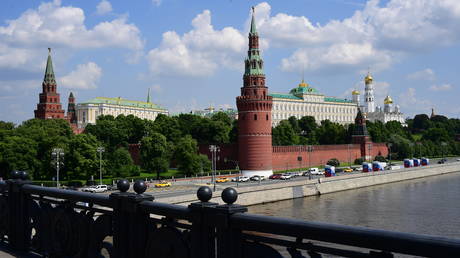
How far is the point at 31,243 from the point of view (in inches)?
277

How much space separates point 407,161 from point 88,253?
75.2m

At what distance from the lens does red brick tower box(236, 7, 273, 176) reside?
57.9 m

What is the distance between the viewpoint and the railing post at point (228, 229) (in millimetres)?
4051

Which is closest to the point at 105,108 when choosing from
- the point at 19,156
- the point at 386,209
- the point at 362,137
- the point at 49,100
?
the point at 49,100

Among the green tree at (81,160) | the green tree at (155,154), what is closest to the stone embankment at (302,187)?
the green tree at (81,160)

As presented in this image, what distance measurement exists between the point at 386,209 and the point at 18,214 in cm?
3186

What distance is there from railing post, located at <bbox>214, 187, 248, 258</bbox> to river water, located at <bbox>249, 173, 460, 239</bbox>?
22675mm

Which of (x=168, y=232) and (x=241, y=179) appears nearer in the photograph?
(x=168, y=232)

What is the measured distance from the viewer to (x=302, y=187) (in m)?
45.3

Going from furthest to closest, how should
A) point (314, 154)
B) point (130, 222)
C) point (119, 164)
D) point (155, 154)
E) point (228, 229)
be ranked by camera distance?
point (314, 154) → point (155, 154) → point (119, 164) → point (130, 222) → point (228, 229)

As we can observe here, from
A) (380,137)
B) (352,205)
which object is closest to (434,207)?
(352,205)

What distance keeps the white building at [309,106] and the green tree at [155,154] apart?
69.5 meters

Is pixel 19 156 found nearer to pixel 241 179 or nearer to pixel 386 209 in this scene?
pixel 241 179

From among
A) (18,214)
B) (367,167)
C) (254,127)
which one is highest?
(254,127)
